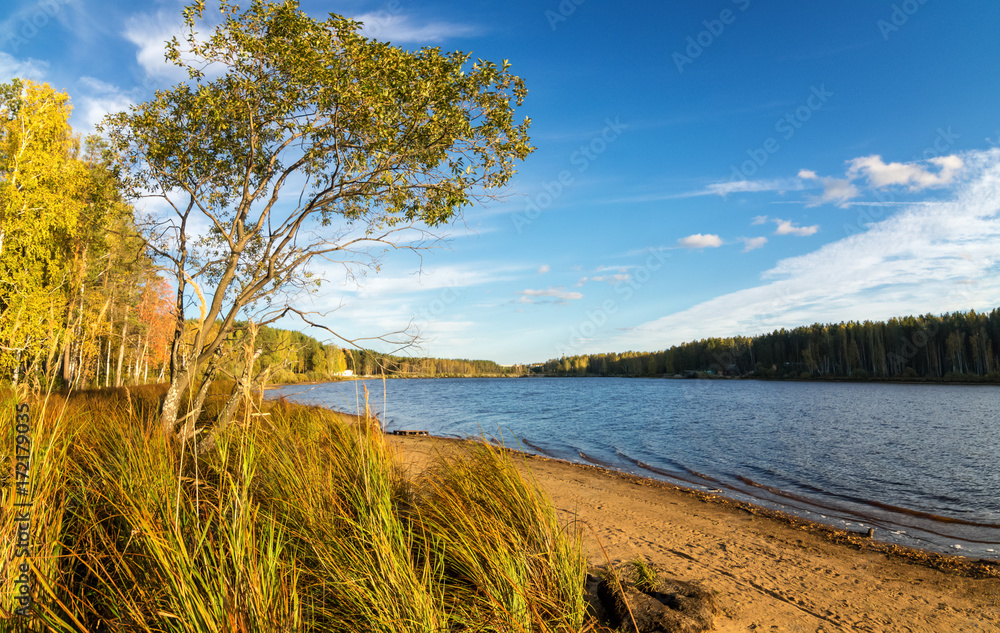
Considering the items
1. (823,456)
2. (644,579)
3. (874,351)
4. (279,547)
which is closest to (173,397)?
(279,547)

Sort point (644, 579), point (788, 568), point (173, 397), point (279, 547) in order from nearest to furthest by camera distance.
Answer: point (279, 547) → point (644, 579) → point (788, 568) → point (173, 397)

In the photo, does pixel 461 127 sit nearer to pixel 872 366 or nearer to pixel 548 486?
pixel 548 486

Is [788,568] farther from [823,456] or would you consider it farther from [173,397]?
[823,456]

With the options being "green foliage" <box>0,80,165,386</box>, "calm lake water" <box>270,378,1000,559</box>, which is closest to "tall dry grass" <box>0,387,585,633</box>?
"calm lake water" <box>270,378,1000,559</box>

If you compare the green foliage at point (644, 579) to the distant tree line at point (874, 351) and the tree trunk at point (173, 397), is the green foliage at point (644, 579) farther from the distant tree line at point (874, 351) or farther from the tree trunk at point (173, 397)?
the distant tree line at point (874, 351)

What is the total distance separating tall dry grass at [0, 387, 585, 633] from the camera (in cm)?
243

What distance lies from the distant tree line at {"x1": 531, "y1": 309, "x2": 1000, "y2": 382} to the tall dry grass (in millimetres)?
104779

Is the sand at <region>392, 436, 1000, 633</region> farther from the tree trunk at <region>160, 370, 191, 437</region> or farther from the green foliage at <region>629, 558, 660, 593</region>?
the tree trunk at <region>160, 370, 191, 437</region>

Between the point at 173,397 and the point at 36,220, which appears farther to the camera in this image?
the point at 36,220

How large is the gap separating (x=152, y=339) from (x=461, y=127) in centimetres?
3647

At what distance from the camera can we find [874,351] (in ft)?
287

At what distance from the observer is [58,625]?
2.33 metres

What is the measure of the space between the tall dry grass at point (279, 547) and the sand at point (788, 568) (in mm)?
738

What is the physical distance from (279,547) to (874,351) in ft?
370
